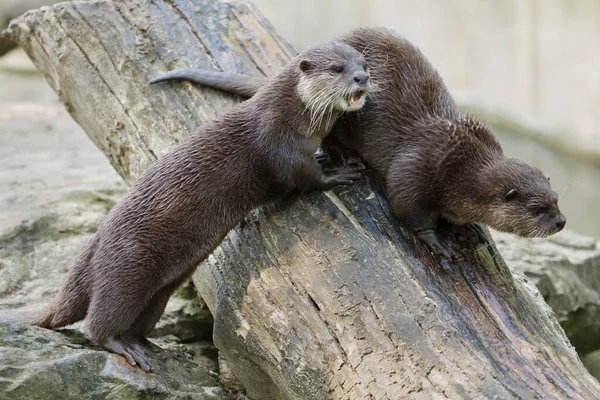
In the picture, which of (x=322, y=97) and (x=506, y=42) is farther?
(x=506, y=42)

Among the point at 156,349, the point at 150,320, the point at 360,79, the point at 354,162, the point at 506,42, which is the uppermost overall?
the point at 360,79

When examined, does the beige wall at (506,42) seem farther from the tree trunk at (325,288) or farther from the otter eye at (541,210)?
the otter eye at (541,210)

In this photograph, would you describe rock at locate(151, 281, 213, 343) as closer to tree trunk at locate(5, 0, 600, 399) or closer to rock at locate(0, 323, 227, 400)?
tree trunk at locate(5, 0, 600, 399)

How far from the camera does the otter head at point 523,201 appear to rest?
2.58 meters

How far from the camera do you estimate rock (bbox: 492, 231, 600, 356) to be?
393cm

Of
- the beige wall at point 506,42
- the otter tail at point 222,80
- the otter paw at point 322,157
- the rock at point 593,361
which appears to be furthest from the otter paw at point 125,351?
the beige wall at point 506,42

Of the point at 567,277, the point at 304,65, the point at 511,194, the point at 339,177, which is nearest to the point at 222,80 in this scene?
the point at 304,65

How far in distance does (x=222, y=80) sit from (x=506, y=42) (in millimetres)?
4354

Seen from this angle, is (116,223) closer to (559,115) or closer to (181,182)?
(181,182)

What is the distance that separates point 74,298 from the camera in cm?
263

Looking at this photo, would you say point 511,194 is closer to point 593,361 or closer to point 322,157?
point 322,157

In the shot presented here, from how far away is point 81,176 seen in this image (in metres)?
4.44

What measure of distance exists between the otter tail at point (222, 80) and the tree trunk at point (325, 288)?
56 mm

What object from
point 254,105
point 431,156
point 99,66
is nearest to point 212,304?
point 254,105
